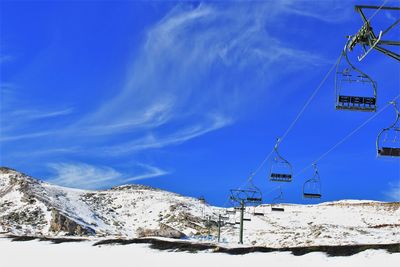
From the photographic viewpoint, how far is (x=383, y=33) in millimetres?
16156

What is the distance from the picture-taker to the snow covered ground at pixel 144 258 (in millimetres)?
24578

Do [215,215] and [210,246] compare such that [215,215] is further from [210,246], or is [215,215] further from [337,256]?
[337,256]

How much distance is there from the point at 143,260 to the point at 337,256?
11526 millimetres

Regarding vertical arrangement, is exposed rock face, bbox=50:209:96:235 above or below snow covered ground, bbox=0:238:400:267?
above

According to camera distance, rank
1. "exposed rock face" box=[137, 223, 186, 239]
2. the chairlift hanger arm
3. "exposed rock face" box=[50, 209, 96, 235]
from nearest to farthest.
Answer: the chairlift hanger arm
"exposed rock face" box=[137, 223, 186, 239]
"exposed rock face" box=[50, 209, 96, 235]

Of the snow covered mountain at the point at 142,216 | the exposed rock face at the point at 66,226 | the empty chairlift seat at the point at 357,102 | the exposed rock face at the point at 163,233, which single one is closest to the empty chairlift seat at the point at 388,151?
the empty chairlift seat at the point at 357,102

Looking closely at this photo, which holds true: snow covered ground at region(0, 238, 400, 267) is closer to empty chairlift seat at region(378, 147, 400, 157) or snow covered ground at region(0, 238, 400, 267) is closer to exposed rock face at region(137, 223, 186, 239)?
empty chairlift seat at region(378, 147, 400, 157)

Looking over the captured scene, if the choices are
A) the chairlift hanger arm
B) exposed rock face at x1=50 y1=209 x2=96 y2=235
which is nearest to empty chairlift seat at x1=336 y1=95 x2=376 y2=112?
the chairlift hanger arm

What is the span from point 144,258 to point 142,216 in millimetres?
71711

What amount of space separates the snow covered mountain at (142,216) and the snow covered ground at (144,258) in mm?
28705

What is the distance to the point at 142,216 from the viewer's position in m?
102

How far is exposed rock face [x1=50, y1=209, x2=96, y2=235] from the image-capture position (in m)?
77.1

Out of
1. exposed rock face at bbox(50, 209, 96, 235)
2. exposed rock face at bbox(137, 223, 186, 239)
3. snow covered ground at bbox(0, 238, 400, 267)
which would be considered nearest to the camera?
snow covered ground at bbox(0, 238, 400, 267)

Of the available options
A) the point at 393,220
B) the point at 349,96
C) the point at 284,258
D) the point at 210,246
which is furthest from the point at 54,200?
the point at 349,96
